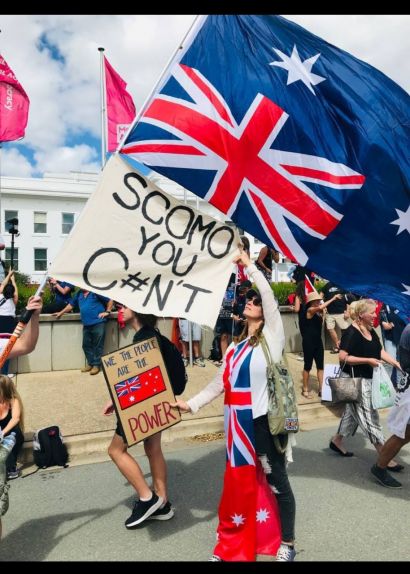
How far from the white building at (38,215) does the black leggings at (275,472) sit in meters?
33.2

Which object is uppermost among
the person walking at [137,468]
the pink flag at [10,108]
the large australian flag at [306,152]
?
the pink flag at [10,108]

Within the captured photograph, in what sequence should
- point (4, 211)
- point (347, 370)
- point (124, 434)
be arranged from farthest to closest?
1. point (4, 211)
2. point (347, 370)
3. point (124, 434)

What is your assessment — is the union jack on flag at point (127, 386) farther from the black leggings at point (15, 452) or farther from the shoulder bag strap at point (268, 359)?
the black leggings at point (15, 452)

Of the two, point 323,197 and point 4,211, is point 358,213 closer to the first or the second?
point 323,197

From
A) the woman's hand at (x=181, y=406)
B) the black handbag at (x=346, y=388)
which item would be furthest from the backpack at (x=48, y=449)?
the black handbag at (x=346, y=388)

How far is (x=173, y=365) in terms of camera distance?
353 cm

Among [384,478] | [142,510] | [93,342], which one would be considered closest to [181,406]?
[142,510]

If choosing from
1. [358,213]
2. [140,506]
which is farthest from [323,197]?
[140,506]

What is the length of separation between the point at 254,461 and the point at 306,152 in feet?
7.30

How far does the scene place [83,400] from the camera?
257 inches

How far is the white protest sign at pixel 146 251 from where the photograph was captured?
117 inches

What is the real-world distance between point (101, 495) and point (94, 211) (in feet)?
8.53

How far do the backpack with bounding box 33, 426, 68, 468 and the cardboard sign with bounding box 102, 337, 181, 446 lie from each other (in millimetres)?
1931

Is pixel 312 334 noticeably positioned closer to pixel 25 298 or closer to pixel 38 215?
pixel 25 298
